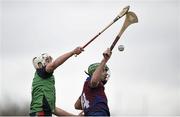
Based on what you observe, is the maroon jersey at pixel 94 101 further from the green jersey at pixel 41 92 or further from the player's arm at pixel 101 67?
the green jersey at pixel 41 92

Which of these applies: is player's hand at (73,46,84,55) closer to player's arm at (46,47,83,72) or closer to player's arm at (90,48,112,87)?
player's arm at (46,47,83,72)

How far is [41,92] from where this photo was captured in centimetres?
1216

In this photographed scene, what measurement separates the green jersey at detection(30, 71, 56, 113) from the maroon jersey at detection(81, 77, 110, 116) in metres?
0.47

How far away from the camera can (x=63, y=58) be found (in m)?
11.9

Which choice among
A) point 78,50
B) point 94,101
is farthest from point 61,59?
point 94,101

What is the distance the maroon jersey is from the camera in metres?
11.9

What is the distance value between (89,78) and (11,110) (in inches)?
864

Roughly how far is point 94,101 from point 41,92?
82 cm

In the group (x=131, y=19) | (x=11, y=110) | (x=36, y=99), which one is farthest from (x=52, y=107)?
(x=11, y=110)

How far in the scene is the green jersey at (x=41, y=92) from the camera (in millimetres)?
12109

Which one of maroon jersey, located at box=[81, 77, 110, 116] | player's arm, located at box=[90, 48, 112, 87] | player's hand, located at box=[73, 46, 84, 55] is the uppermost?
player's hand, located at box=[73, 46, 84, 55]

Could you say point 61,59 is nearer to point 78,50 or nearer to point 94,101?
point 78,50

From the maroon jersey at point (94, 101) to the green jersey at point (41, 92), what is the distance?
47 centimetres

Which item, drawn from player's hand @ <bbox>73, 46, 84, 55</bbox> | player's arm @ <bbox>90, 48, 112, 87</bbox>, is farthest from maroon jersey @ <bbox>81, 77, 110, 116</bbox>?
player's hand @ <bbox>73, 46, 84, 55</bbox>
